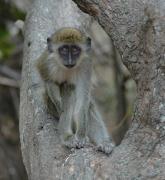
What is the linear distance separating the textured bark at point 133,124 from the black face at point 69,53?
884 mm

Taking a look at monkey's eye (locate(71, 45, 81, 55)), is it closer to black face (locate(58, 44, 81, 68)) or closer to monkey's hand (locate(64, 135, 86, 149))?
black face (locate(58, 44, 81, 68))

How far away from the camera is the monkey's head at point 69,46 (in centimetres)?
634

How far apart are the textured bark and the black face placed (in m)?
0.88

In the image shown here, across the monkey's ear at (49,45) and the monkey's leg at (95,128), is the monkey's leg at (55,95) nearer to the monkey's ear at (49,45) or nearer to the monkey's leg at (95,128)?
the monkey's ear at (49,45)

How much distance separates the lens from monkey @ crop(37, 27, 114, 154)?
242 inches

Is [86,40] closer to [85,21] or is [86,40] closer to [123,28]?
[85,21]

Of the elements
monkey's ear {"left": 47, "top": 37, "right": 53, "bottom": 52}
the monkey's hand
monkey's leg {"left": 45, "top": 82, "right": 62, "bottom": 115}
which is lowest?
the monkey's hand

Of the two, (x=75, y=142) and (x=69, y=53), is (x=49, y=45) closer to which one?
(x=69, y=53)

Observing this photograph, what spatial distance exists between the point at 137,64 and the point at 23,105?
1706 mm

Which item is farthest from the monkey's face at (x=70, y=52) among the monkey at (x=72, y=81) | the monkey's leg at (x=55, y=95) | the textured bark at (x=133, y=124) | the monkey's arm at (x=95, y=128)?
the textured bark at (x=133, y=124)

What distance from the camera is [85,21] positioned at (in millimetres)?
6820

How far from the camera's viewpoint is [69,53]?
650 centimetres

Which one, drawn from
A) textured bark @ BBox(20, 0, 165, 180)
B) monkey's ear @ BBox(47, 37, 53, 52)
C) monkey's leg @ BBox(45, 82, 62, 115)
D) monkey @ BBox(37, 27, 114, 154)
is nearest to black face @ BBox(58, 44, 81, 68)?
monkey @ BBox(37, 27, 114, 154)

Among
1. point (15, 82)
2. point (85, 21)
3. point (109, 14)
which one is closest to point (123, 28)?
point (109, 14)
